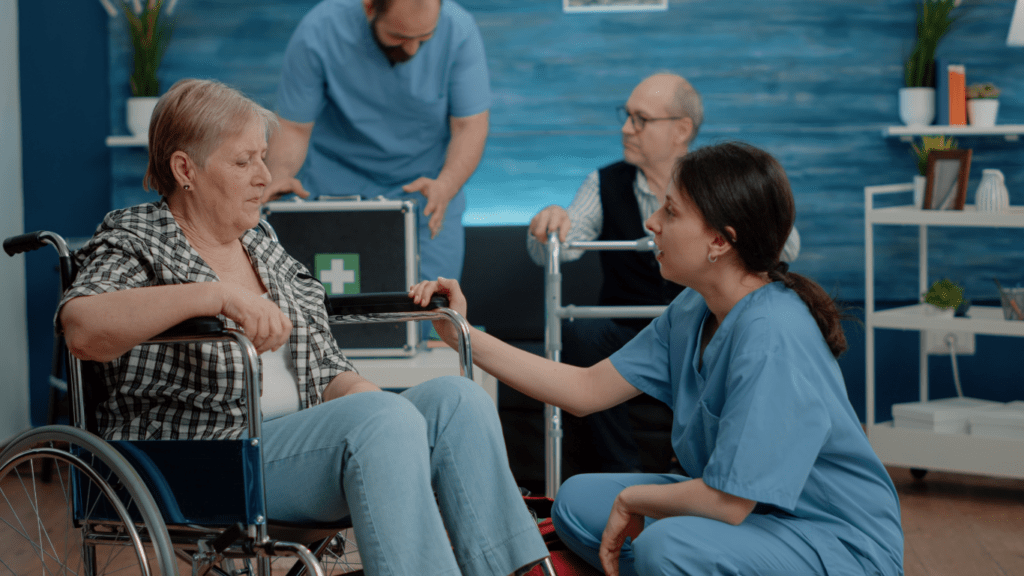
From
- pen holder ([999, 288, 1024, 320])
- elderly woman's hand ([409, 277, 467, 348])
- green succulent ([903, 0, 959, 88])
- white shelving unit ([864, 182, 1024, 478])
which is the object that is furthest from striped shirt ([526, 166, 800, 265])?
green succulent ([903, 0, 959, 88])

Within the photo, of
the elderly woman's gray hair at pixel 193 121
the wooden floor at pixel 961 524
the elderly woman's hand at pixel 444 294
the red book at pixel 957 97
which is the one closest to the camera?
the elderly woman's gray hair at pixel 193 121

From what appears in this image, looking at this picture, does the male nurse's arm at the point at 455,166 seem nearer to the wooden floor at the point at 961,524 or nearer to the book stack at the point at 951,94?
the wooden floor at the point at 961,524

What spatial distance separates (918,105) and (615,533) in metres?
2.70

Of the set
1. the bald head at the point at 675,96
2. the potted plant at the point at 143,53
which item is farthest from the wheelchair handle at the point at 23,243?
the potted plant at the point at 143,53

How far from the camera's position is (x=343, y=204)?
228 cm

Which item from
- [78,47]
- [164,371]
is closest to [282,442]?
[164,371]

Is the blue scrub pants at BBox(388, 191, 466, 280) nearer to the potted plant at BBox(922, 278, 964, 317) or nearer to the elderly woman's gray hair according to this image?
the elderly woman's gray hair

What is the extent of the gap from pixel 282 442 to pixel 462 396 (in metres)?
0.26

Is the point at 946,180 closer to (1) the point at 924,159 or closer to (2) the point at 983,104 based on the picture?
(1) the point at 924,159

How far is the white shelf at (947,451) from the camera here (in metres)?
2.75

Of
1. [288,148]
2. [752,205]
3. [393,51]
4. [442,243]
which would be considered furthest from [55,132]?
[752,205]

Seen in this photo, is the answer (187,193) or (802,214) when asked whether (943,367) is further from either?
(187,193)

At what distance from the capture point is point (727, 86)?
3.73 metres

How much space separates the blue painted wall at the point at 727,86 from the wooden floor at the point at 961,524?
77 centimetres
